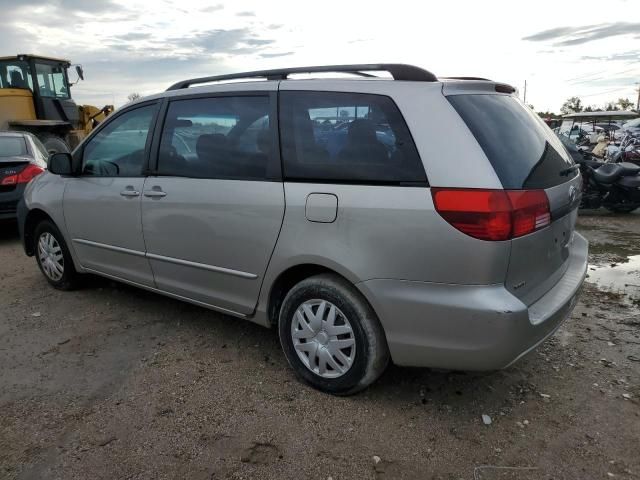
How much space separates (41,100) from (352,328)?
45.4ft

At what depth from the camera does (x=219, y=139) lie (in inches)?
132

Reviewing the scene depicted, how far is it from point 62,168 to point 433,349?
336cm

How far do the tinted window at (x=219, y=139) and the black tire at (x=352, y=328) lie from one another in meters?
0.71

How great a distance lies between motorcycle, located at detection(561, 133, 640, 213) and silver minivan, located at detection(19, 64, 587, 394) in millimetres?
5188

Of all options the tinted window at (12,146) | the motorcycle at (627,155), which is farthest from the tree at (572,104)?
the tinted window at (12,146)

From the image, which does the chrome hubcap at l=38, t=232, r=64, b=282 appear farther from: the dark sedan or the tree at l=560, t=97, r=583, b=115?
the tree at l=560, t=97, r=583, b=115

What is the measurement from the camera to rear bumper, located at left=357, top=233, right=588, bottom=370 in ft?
7.92

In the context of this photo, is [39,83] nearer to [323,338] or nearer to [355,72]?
[355,72]

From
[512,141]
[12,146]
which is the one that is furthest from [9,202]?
[512,141]

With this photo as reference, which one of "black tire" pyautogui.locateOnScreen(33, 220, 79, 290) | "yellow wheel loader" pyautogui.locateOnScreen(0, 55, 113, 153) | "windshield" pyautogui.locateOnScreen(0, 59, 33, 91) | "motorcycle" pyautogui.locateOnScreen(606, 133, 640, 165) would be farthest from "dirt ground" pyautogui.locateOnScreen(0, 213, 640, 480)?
"windshield" pyautogui.locateOnScreen(0, 59, 33, 91)

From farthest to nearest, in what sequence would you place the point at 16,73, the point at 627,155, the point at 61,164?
1. the point at 16,73
2. the point at 627,155
3. the point at 61,164

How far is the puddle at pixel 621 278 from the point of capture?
4516 millimetres

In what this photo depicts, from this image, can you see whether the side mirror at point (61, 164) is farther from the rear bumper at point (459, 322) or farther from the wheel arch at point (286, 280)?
the rear bumper at point (459, 322)

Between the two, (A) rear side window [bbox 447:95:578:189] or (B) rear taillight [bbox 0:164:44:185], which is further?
(B) rear taillight [bbox 0:164:44:185]
